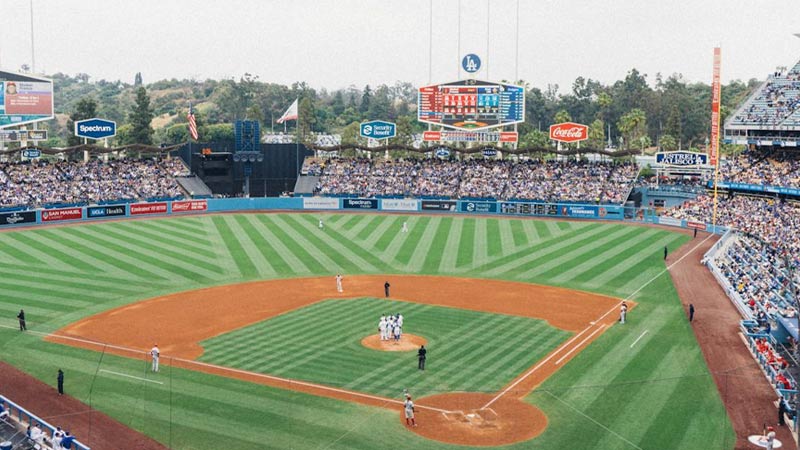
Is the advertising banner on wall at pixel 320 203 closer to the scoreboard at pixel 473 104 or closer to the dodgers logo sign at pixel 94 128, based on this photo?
the scoreboard at pixel 473 104

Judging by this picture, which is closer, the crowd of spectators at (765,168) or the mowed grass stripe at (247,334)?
the mowed grass stripe at (247,334)

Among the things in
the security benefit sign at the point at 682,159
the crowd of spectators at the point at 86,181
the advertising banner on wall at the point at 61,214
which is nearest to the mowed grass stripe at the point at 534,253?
the security benefit sign at the point at 682,159

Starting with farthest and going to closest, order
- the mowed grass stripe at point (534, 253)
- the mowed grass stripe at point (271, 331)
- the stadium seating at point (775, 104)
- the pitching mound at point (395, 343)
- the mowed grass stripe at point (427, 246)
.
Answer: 1. the stadium seating at point (775, 104)
2. the mowed grass stripe at point (427, 246)
3. the mowed grass stripe at point (534, 253)
4. the mowed grass stripe at point (271, 331)
5. the pitching mound at point (395, 343)

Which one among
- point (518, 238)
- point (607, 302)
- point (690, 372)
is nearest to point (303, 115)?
point (518, 238)

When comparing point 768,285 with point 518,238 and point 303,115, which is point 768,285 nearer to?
point 518,238

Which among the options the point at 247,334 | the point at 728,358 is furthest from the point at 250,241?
the point at 728,358

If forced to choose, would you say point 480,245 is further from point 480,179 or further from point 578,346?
point 578,346

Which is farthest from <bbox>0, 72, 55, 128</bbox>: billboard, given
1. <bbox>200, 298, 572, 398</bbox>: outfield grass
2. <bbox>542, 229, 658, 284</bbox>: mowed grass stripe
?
<bbox>542, 229, 658, 284</bbox>: mowed grass stripe
